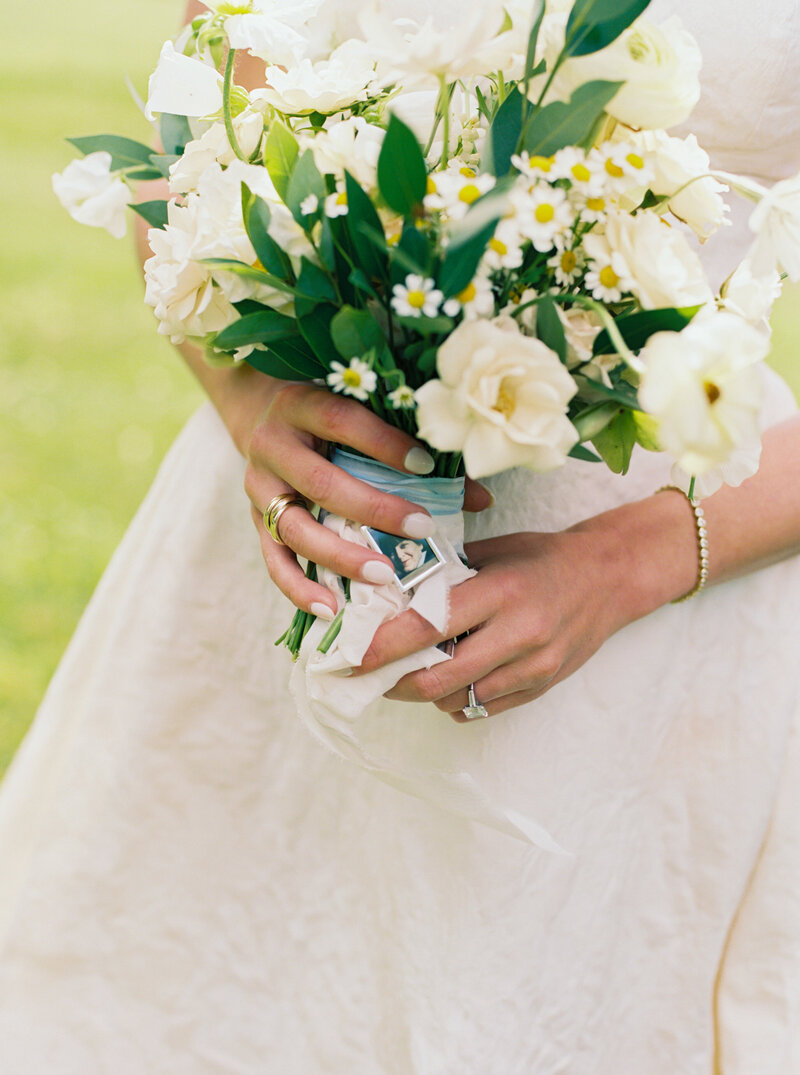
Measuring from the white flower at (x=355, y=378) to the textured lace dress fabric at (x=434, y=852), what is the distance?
0.38m

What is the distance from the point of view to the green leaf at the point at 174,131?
0.90m

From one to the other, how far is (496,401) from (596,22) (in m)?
0.26

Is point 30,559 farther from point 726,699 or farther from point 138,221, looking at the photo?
point 726,699

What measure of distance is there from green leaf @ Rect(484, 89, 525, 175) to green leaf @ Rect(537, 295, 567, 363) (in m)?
0.11

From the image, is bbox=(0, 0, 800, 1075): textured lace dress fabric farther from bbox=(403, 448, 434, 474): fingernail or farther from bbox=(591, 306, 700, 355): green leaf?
bbox=(591, 306, 700, 355): green leaf

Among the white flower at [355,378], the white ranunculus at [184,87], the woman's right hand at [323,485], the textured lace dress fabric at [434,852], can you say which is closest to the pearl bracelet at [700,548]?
the textured lace dress fabric at [434,852]

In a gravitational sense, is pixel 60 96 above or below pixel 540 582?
below

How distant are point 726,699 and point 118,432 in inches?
113

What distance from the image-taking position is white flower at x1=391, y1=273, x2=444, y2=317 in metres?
0.60

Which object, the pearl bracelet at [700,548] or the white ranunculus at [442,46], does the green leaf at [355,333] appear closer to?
the white ranunculus at [442,46]

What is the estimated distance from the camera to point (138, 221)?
1210 mm

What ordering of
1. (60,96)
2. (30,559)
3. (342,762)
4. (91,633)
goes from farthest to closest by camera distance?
(60,96), (30,559), (91,633), (342,762)

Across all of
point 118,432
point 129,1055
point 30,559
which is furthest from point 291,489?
point 118,432

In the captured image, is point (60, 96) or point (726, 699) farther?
point (60, 96)
